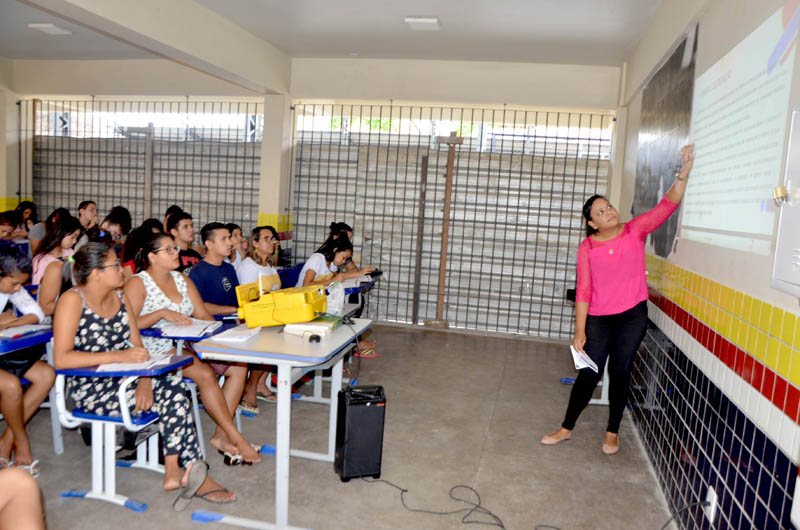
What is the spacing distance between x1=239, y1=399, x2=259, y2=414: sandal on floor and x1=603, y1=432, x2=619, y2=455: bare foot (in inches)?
92.7

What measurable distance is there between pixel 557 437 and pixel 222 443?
84.3 inches

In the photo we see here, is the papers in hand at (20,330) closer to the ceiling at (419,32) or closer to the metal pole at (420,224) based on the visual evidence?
the ceiling at (419,32)

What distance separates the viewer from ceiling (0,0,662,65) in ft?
17.2

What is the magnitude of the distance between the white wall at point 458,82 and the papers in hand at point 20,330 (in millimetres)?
4937

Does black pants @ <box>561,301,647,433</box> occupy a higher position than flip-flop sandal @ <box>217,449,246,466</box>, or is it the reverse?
black pants @ <box>561,301,647,433</box>

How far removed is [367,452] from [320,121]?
5.56 meters

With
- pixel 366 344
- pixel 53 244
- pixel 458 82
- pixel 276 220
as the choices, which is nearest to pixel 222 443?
pixel 53 244

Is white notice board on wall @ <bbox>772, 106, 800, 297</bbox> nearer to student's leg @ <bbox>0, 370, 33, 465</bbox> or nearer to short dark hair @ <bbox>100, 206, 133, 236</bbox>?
student's leg @ <bbox>0, 370, 33, 465</bbox>

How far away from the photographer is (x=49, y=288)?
3695 millimetres

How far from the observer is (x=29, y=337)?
3104mm

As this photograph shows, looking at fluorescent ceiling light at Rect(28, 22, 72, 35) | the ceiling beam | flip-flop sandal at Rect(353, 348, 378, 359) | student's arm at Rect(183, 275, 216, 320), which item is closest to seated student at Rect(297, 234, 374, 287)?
flip-flop sandal at Rect(353, 348, 378, 359)

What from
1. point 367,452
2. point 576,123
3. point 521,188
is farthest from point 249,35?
point 367,452

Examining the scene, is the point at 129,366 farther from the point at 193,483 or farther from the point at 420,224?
the point at 420,224

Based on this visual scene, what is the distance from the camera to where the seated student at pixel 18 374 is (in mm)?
3277
